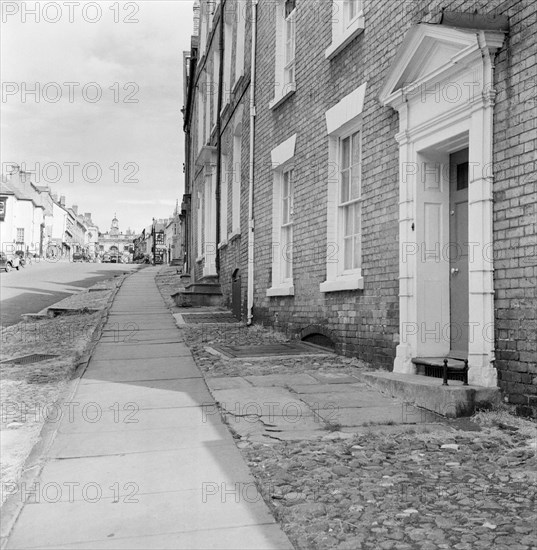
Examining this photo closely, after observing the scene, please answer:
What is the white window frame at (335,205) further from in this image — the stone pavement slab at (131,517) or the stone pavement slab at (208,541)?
the stone pavement slab at (208,541)

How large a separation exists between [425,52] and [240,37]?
29.1 feet

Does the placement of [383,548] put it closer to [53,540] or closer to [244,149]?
[53,540]

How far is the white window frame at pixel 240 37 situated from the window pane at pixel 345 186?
5980 millimetres

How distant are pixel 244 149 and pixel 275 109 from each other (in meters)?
2.26

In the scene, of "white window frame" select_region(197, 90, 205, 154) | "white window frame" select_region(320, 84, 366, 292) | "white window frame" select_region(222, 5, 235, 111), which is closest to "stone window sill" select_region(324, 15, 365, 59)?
"white window frame" select_region(320, 84, 366, 292)

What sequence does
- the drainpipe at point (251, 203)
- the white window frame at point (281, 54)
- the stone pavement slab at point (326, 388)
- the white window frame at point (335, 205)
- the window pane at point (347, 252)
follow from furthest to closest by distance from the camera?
the drainpipe at point (251, 203) → the white window frame at point (281, 54) → the window pane at point (347, 252) → the white window frame at point (335, 205) → the stone pavement slab at point (326, 388)

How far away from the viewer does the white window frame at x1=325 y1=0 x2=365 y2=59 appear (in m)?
7.67

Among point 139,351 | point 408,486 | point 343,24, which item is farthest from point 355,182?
point 408,486

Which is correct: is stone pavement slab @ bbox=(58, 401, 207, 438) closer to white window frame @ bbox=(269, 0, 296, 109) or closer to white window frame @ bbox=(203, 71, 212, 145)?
white window frame @ bbox=(269, 0, 296, 109)

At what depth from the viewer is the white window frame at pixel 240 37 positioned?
13586 mm

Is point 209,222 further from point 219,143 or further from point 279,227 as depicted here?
point 279,227

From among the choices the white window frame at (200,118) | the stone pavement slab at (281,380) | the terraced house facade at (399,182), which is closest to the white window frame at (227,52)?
the terraced house facade at (399,182)

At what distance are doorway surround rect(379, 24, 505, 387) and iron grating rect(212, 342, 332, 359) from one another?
1949mm

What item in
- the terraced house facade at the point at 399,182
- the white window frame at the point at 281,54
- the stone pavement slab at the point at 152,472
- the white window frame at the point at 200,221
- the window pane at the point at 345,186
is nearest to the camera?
the stone pavement slab at the point at 152,472
